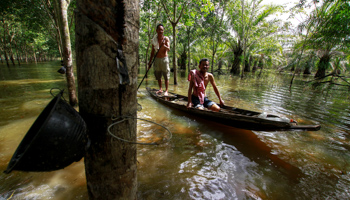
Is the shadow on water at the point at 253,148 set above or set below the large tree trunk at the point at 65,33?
below

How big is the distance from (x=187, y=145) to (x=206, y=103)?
1790mm

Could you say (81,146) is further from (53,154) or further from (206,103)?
(206,103)

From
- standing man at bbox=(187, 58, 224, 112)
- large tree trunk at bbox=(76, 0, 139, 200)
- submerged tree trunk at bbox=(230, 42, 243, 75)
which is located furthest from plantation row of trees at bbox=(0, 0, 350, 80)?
large tree trunk at bbox=(76, 0, 139, 200)

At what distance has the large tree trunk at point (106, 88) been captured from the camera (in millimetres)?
974

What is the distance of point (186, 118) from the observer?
15.3ft

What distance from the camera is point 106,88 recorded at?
104 cm

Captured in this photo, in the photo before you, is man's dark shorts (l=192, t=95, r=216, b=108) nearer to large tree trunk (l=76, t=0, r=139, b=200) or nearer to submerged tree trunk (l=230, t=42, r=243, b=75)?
large tree trunk (l=76, t=0, r=139, b=200)

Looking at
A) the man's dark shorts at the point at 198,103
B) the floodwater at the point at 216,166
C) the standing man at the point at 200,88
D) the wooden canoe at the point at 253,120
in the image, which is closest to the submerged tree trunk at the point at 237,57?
the floodwater at the point at 216,166

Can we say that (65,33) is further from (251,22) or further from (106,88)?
(251,22)

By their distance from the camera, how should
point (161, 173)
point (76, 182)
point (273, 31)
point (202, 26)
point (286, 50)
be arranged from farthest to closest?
1. point (286, 50)
2. point (273, 31)
3. point (202, 26)
4. point (161, 173)
5. point (76, 182)

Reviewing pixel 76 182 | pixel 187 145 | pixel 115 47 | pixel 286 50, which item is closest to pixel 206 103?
pixel 187 145

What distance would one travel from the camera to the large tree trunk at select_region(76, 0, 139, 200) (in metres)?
0.97

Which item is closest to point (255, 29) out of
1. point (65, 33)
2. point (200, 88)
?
point (200, 88)

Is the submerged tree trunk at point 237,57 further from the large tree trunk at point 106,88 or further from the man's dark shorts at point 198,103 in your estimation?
the large tree trunk at point 106,88
